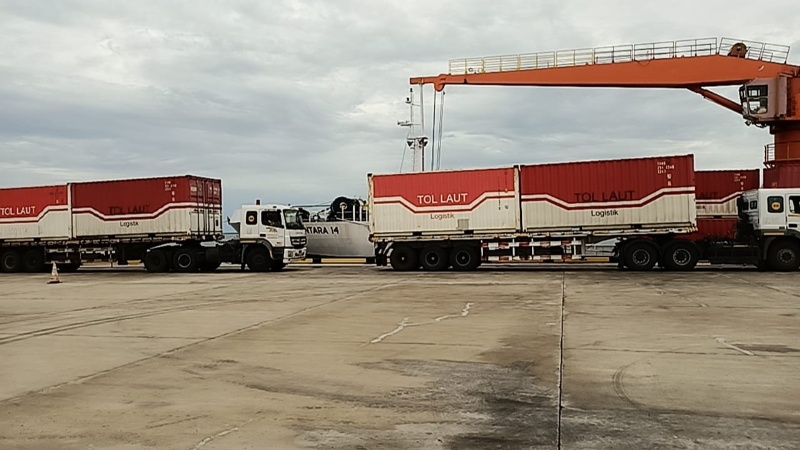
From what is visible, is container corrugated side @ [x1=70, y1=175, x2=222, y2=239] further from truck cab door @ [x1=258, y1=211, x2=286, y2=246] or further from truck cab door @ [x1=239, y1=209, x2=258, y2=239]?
truck cab door @ [x1=258, y1=211, x2=286, y2=246]

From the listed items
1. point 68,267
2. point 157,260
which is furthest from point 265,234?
point 68,267

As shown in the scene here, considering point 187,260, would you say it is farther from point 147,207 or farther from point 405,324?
point 405,324

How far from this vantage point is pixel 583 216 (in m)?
23.5

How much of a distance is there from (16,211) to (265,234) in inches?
414

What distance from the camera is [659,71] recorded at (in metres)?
28.1

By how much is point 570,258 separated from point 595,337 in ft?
46.0

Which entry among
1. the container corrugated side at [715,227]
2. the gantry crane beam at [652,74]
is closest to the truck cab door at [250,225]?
the gantry crane beam at [652,74]

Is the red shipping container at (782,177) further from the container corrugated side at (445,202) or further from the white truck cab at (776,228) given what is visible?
the container corrugated side at (445,202)

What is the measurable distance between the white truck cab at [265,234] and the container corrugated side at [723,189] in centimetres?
1459

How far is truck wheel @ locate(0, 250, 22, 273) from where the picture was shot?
95.0ft

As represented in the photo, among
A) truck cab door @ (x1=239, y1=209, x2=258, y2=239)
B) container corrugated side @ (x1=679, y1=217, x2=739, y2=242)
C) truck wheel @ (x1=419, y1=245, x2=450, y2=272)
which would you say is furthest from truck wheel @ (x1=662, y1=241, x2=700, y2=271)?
truck cab door @ (x1=239, y1=209, x2=258, y2=239)

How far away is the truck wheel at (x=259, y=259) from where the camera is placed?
87.8 feet

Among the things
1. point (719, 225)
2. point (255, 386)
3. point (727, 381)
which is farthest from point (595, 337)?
point (719, 225)

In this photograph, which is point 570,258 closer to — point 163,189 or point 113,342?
point 163,189
